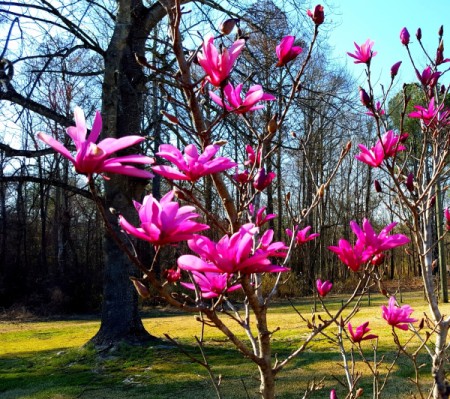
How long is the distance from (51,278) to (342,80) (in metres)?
8.61

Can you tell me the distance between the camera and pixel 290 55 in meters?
1.02

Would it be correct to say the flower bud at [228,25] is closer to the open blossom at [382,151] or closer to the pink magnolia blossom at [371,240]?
the pink magnolia blossom at [371,240]

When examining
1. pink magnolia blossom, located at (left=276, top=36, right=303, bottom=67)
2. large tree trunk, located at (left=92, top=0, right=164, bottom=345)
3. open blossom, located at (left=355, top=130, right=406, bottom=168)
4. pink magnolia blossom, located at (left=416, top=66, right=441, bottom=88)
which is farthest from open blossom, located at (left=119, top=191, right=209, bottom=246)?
large tree trunk, located at (left=92, top=0, right=164, bottom=345)

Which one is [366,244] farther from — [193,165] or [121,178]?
[121,178]

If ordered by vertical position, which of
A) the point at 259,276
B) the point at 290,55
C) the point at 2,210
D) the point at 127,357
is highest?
the point at 2,210

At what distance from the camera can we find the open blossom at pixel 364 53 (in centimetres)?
150

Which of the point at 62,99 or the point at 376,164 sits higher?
the point at 62,99

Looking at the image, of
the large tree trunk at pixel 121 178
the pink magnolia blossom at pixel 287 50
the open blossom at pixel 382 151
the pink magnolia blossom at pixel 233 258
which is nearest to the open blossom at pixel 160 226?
the pink magnolia blossom at pixel 233 258

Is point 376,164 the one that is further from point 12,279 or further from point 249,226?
point 12,279

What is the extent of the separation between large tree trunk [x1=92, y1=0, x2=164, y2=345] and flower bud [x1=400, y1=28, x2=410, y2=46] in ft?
11.4

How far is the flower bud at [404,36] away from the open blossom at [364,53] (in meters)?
0.27

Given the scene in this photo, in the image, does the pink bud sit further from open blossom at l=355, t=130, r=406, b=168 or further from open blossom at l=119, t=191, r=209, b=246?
open blossom at l=119, t=191, r=209, b=246

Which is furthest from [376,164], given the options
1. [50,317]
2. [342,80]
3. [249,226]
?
[342,80]

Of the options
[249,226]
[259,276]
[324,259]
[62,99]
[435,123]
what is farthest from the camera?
[324,259]
